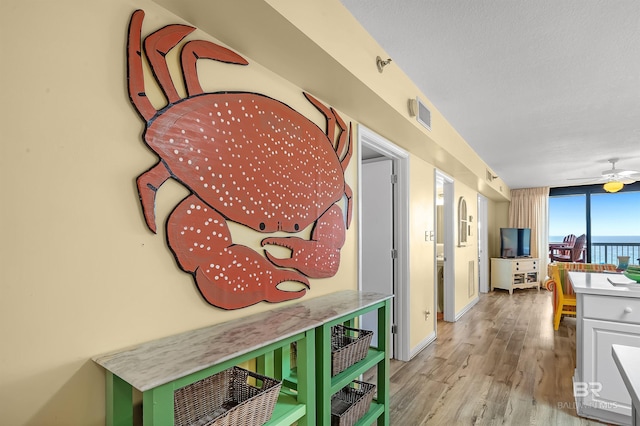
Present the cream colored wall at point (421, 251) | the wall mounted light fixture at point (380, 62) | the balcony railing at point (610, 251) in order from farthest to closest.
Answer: the balcony railing at point (610, 251)
the cream colored wall at point (421, 251)
the wall mounted light fixture at point (380, 62)

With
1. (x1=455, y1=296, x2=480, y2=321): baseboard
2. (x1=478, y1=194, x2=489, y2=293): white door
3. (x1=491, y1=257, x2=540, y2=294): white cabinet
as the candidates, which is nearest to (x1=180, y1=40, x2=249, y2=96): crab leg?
(x1=455, y1=296, x2=480, y2=321): baseboard

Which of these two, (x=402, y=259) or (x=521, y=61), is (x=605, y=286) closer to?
(x=402, y=259)

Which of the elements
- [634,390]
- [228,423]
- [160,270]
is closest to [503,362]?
[634,390]

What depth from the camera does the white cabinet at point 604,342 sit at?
2.11m

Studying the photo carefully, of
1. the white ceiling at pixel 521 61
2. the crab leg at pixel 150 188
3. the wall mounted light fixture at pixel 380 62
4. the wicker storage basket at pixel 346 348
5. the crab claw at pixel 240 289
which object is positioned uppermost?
the white ceiling at pixel 521 61

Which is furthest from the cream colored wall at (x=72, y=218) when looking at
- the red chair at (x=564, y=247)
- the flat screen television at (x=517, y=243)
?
the red chair at (x=564, y=247)

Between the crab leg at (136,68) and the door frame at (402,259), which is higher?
the crab leg at (136,68)

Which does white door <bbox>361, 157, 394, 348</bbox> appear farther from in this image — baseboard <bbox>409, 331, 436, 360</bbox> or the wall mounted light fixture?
the wall mounted light fixture

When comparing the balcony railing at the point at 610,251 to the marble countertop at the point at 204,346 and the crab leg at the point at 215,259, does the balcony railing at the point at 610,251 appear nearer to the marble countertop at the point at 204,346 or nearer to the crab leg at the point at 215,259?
the marble countertop at the point at 204,346

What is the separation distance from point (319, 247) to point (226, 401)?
2.98 ft

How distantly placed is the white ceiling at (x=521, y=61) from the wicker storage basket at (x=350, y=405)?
6.65 ft

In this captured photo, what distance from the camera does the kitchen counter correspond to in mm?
866

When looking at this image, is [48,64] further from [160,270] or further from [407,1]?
[407,1]

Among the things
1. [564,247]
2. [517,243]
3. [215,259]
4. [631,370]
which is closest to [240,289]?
[215,259]
